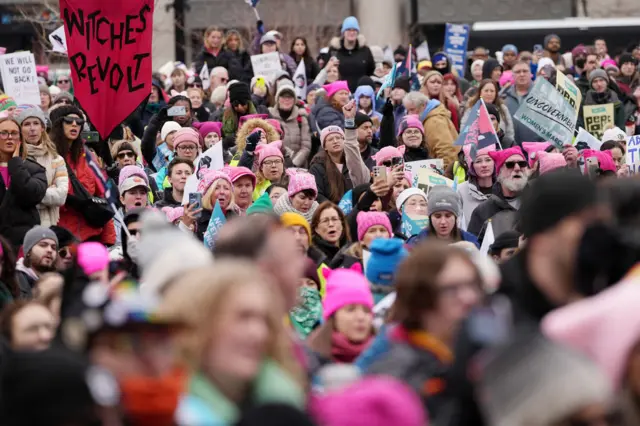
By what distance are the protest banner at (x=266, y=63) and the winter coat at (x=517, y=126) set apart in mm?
2956

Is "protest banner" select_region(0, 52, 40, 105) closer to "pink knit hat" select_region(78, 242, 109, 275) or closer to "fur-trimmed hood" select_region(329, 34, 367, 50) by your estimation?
"fur-trimmed hood" select_region(329, 34, 367, 50)

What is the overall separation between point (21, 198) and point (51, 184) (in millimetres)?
442

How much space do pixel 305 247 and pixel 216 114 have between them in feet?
23.9

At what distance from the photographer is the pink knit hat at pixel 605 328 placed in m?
4.45

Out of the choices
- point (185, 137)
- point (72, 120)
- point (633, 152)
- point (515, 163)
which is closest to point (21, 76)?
point (185, 137)

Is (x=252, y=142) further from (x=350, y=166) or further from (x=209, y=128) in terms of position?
(x=209, y=128)

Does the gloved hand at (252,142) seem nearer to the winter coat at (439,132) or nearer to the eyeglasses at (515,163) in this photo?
the eyeglasses at (515,163)

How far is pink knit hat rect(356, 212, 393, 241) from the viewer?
32.6ft

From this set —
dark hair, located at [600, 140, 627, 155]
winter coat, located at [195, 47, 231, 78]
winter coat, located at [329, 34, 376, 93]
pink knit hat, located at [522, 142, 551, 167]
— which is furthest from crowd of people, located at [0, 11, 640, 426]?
→ winter coat, located at [195, 47, 231, 78]

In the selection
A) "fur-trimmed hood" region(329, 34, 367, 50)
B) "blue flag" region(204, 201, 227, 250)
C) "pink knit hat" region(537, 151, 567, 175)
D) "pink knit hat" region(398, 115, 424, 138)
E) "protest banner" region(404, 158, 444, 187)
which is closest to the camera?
"blue flag" region(204, 201, 227, 250)

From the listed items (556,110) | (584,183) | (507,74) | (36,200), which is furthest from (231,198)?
(507,74)

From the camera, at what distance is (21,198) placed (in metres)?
10.9

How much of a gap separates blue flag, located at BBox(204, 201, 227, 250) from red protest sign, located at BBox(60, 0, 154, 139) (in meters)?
2.18

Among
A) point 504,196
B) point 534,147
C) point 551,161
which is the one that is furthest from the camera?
point 534,147
